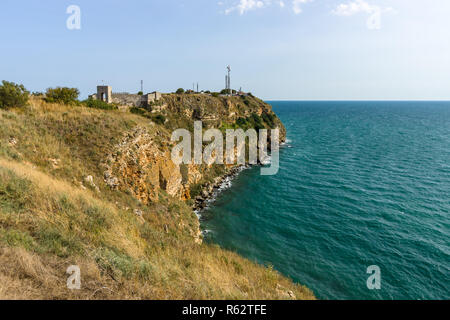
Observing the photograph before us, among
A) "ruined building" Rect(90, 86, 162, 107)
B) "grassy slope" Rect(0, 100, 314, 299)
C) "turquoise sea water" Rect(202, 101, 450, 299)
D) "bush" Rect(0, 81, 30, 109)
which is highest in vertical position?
"ruined building" Rect(90, 86, 162, 107)

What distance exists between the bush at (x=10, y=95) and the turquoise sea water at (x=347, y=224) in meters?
19.8

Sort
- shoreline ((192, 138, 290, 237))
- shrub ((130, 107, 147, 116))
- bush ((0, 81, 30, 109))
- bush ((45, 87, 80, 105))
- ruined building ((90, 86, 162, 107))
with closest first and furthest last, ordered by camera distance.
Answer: bush ((0, 81, 30, 109)), bush ((45, 87, 80, 105)), shoreline ((192, 138, 290, 237)), shrub ((130, 107, 147, 116)), ruined building ((90, 86, 162, 107))

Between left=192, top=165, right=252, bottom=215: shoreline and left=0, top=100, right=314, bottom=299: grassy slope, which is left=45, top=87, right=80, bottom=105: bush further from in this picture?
left=192, top=165, right=252, bottom=215: shoreline

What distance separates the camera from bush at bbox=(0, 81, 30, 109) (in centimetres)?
1661

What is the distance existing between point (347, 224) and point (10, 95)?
3298cm

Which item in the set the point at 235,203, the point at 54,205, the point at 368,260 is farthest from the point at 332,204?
the point at 54,205

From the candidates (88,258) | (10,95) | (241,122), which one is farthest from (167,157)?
(241,122)

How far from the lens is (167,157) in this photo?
25047mm

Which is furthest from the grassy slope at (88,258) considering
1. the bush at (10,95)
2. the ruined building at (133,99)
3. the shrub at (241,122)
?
the shrub at (241,122)

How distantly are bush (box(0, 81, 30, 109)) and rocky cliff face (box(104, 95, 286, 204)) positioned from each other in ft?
27.0

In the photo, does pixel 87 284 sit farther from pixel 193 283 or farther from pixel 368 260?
pixel 368 260

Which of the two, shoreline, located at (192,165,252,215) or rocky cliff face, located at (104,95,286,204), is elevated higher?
rocky cliff face, located at (104,95,286,204)

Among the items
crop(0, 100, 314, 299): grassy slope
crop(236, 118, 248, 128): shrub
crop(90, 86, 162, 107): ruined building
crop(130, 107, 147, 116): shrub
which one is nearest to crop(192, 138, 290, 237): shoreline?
crop(236, 118, 248, 128): shrub

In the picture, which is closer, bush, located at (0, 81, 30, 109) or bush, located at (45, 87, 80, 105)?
bush, located at (0, 81, 30, 109)
